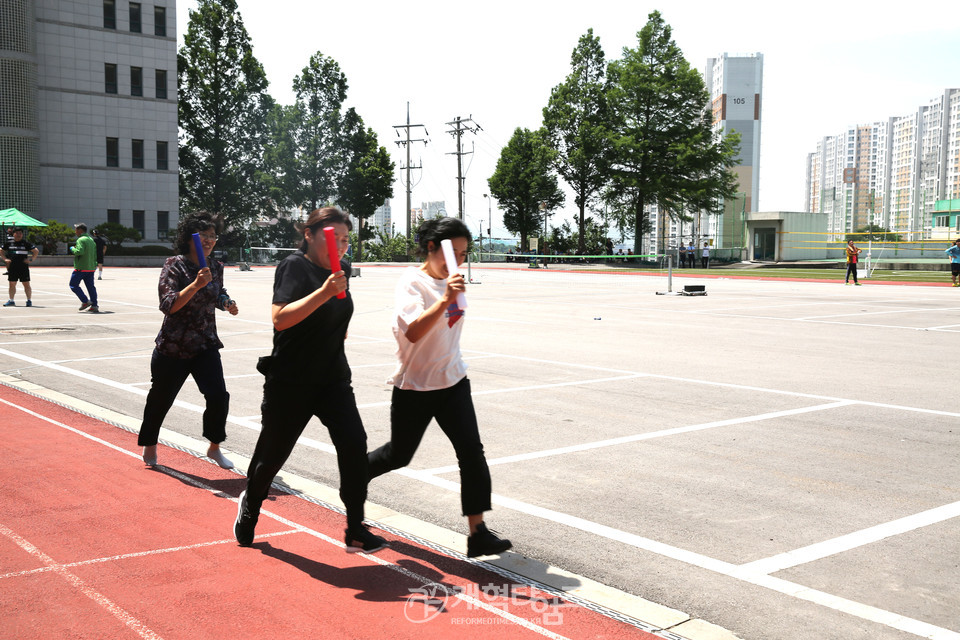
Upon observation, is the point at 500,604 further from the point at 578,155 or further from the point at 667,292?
the point at 578,155

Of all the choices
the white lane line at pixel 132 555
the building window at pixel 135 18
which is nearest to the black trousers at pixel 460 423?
the white lane line at pixel 132 555

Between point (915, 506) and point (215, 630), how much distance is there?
4251 mm

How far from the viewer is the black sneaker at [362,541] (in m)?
4.58

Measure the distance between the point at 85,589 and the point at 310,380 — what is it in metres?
1.41

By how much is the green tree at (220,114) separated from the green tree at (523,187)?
69.6 ft

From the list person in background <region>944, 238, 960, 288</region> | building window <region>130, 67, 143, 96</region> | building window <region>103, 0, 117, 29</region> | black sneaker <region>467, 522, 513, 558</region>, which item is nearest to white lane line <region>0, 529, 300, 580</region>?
black sneaker <region>467, 522, 513, 558</region>

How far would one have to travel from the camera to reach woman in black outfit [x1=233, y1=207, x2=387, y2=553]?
4.39 m

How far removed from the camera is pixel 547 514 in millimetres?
5320

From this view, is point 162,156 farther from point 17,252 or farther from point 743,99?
point 743,99

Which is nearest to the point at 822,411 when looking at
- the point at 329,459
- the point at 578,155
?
the point at 329,459

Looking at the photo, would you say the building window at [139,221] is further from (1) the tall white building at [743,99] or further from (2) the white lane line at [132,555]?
(1) the tall white building at [743,99]

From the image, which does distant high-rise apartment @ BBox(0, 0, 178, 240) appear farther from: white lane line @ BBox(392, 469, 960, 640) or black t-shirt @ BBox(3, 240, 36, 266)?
white lane line @ BBox(392, 469, 960, 640)

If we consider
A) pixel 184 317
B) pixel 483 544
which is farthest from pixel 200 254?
pixel 483 544

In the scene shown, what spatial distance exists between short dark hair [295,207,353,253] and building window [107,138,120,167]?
65.1m
